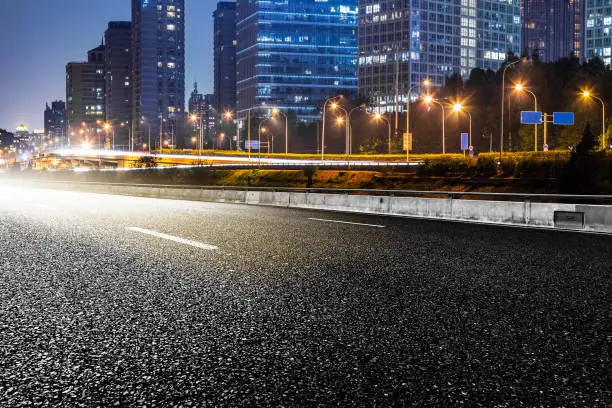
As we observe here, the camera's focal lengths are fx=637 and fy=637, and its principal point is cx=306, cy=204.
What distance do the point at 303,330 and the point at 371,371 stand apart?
111 centimetres

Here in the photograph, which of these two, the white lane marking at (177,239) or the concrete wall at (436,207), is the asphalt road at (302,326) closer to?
the white lane marking at (177,239)

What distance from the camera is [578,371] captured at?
4043 mm

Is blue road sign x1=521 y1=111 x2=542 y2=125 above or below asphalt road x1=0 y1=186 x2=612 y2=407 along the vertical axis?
above

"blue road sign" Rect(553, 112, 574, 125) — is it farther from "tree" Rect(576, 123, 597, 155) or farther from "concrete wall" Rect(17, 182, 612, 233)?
"concrete wall" Rect(17, 182, 612, 233)

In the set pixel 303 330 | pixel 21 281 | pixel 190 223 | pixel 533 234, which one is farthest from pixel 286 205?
pixel 303 330

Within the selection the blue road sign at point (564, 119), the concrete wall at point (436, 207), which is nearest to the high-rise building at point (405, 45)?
the blue road sign at point (564, 119)

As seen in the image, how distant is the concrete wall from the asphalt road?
19.4ft

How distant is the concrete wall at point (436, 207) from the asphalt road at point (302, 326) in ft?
19.4

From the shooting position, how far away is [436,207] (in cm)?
1995

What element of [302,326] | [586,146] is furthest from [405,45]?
[302,326]

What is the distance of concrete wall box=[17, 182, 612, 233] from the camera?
15591 millimetres

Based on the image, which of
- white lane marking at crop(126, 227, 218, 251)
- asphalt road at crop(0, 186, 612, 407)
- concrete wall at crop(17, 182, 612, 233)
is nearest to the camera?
asphalt road at crop(0, 186, 612, 407)

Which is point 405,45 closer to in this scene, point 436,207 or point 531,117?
point 531,117

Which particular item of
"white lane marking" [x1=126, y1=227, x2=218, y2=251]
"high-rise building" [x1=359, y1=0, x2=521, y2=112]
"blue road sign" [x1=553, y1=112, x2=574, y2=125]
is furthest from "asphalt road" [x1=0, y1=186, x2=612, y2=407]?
"high-rise building" [x1=359, y1=0, x2=521, y2=112]
